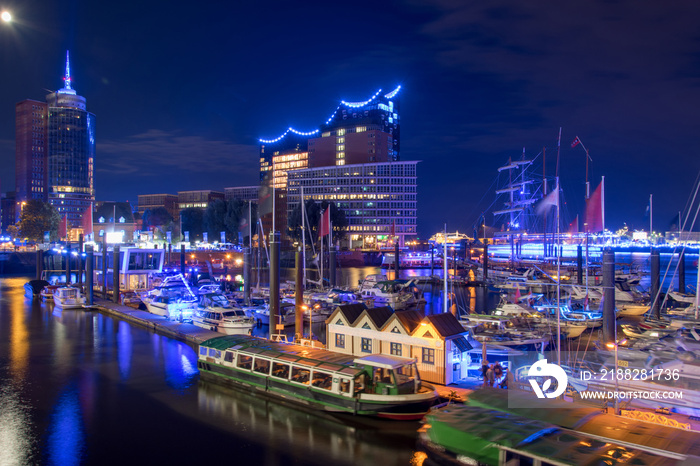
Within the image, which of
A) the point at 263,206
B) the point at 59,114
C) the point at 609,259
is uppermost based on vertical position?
the point at 59,114

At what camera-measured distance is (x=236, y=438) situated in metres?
17.8

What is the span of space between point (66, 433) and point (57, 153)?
198570 mm

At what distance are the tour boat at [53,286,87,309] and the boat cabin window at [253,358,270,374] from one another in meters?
36.5

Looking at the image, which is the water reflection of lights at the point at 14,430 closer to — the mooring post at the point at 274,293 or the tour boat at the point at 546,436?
the mooring post at the point at 274,293

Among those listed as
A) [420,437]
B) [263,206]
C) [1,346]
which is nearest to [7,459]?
[420,437]

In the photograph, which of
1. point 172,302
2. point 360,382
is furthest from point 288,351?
point 172,302

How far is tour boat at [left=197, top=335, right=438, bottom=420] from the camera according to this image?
730 inches

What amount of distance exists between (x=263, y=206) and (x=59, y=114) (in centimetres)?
17935

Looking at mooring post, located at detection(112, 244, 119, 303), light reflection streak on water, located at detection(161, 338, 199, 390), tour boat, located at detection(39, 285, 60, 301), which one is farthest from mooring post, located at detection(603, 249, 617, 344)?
tour boat, located at detection(39, 285, 60, 301)

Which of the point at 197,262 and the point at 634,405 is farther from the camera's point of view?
the point at 197,262

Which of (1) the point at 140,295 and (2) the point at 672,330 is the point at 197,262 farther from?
(2) the point at 672,330

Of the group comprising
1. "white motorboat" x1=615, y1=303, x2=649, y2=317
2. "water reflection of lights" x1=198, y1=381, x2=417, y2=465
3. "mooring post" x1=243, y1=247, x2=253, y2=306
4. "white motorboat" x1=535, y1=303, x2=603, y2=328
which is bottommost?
"water reflection of lights" x1=198, y1=381, x2=417, y2=465

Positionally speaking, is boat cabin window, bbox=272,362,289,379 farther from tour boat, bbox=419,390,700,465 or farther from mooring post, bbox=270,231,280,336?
tour boat, bbox=419,390,700,465

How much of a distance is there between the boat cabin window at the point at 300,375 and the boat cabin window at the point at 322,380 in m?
0.37
